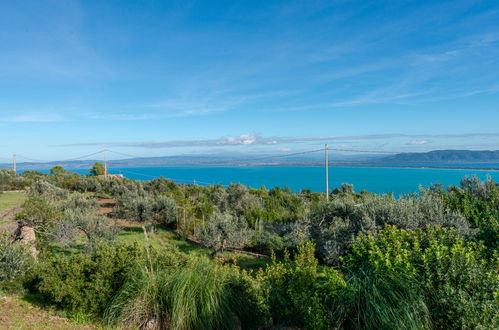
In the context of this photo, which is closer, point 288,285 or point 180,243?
point 288,285

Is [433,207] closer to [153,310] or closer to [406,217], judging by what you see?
[406,217]

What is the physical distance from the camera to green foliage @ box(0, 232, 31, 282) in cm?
645

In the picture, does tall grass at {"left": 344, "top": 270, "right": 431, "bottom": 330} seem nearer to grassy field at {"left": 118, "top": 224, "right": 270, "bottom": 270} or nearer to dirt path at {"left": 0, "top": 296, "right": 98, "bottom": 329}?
dirt path at {"left": 0, "top": 296, "right": 98, "bottom": 329}

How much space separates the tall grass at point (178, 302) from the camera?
4219 millimetres

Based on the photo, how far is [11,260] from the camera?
21.4ft

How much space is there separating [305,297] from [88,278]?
4.13 m

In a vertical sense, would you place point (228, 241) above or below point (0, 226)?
below

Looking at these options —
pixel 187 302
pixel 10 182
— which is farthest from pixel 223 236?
pixel 10 182

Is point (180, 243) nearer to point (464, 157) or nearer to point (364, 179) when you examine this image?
point (464, 157)

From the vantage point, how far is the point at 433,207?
435 inches

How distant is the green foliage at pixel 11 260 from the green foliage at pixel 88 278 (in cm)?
120

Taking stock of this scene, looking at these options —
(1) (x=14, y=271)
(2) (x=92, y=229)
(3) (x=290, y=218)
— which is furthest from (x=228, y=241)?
(1) (x=14, y=271)

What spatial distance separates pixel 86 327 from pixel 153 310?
4.20 ft

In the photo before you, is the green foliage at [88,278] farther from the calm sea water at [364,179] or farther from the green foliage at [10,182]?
the green foliage at [10,182]
